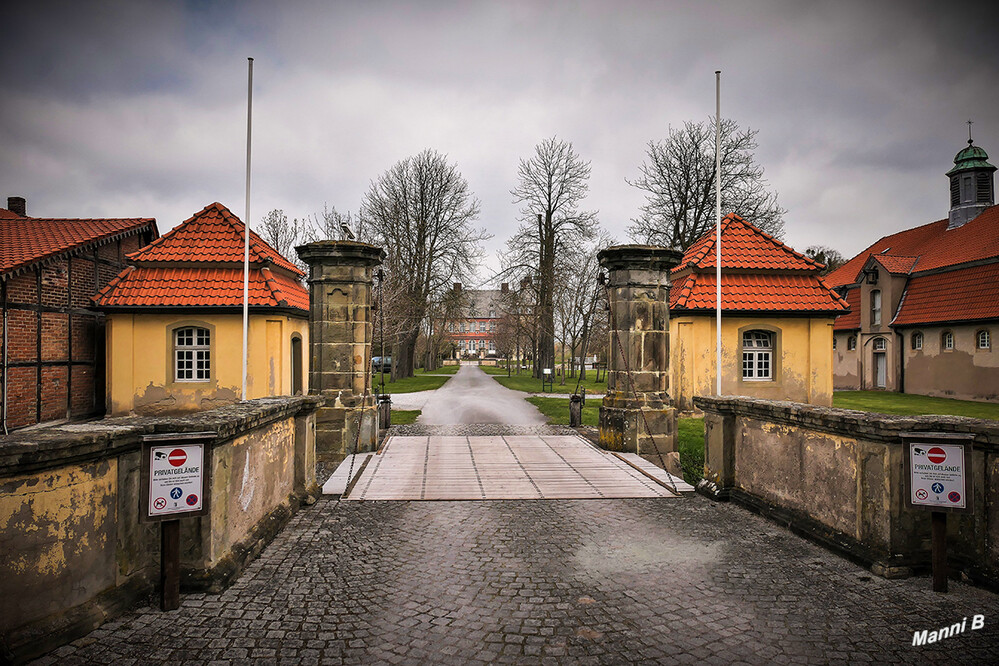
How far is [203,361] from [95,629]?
38.6 feet

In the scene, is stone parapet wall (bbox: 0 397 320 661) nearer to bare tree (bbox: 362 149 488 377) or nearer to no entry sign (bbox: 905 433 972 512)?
no entry sign (bbox: 905 433 972 512)

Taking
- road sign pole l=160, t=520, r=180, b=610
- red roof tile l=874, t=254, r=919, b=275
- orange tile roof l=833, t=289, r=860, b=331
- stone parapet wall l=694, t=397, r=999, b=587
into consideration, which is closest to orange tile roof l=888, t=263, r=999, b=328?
red roof tile l=874, t=254, r=919, b=275

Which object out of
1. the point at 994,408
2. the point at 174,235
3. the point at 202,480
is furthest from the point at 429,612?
the point at 994,408

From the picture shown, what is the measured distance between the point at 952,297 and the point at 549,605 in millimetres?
30905

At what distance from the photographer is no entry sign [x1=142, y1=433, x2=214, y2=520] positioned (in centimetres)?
431

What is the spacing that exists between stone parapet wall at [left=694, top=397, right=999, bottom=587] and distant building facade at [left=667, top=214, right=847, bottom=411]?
8725 mm

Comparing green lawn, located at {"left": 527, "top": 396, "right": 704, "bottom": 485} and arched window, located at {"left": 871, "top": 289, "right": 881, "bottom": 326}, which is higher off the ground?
arched window, located at {"left": 871, "top": 289, "right": 881, "bottom": 326}

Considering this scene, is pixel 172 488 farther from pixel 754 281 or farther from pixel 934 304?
pixel 934 304

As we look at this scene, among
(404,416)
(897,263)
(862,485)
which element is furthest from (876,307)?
(862,485)

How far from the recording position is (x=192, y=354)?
14633 millimetres

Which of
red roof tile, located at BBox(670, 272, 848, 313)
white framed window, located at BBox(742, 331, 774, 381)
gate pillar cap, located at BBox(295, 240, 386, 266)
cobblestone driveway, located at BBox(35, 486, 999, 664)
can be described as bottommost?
cobblestone driveway, located at BBox(35, 486, 999, 664)

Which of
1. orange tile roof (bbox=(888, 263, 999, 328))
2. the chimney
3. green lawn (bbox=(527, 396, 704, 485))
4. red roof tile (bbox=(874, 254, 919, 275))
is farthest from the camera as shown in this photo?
red roof tile (bbox=(874, 254, 919, 275))

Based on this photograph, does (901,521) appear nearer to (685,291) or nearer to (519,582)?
(519,582)

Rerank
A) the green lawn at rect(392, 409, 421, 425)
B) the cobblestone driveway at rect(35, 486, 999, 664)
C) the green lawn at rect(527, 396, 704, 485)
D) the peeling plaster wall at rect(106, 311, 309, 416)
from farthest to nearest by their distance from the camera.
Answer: the green lawn at rect(392, 409, 421, 425) → the peeling plaster wall at rect(106, 311, 309, 416) → the green lawn at rect(527, 396, 704, 485) → the cobblestone driveway at rect(35, 486, 999, 664)
